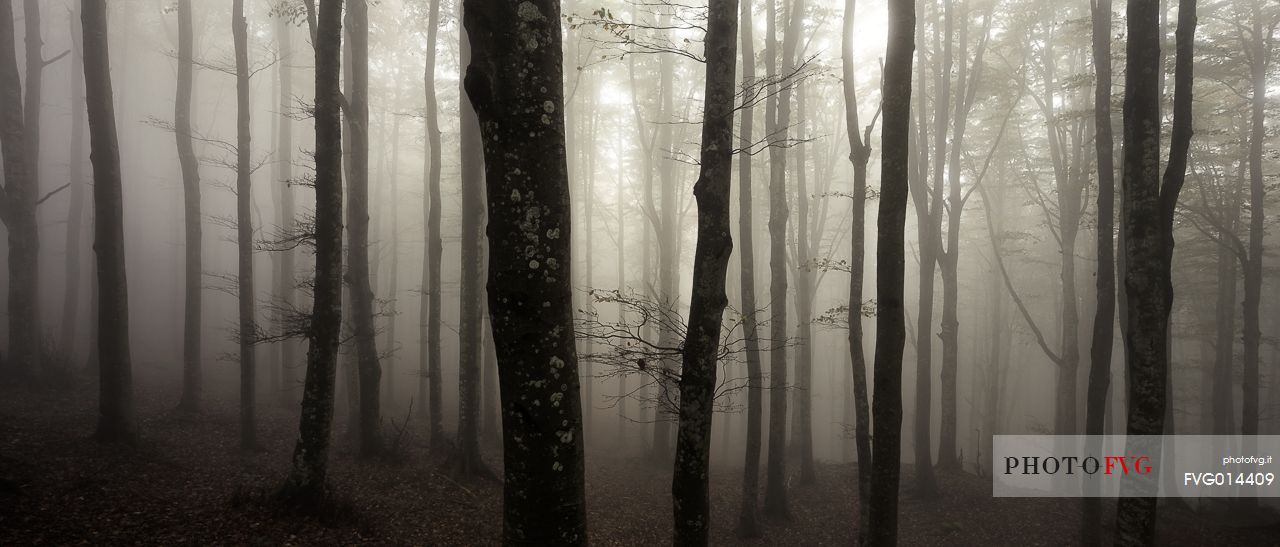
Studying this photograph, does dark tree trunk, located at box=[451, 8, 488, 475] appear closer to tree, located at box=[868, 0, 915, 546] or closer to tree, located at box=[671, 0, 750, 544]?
tree, located at box=[671, 0, 750, 544]

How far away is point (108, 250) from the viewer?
9.35 meters

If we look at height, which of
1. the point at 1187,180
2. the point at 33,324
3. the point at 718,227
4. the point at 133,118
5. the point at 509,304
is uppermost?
the point at 133,118

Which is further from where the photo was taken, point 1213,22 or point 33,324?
point 1213,22

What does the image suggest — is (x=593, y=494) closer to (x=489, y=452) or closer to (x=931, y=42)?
(x=489, y=452)

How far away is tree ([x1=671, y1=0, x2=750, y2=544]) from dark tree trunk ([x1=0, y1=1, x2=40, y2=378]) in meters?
15.5

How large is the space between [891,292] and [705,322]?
2389mm

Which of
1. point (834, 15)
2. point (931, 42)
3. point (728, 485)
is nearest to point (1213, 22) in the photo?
point (931, 42)

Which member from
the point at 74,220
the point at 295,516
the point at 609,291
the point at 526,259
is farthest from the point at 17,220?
the point at 526,259

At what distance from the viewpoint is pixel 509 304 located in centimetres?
265

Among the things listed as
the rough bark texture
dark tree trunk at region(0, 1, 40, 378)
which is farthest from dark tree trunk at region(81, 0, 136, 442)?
the rough bark texture

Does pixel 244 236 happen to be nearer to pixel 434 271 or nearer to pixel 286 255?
pixel 434 271

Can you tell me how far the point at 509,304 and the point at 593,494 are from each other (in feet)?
34.0

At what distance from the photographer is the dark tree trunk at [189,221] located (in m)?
12.7

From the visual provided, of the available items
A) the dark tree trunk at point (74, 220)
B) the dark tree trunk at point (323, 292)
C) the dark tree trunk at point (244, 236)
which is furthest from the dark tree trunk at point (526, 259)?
the dark tree trunk at point (74, 220)
